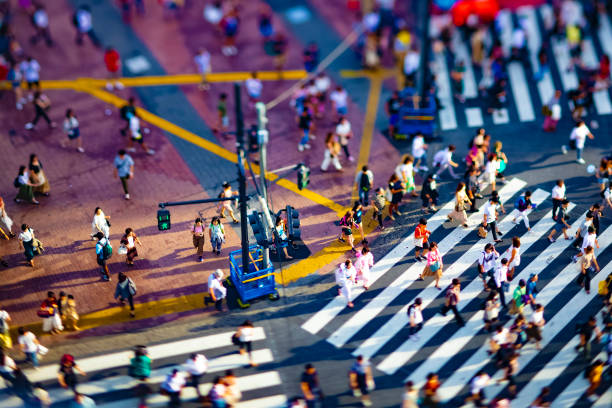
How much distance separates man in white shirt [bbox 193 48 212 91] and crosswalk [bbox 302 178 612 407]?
1200cm

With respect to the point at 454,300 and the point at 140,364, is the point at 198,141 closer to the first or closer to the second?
the point at 140,364

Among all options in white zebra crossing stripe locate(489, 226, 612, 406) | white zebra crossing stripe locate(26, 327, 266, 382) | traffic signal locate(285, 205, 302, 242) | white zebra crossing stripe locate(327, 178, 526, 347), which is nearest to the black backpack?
white zebra crossing stripe locate(327, 178, 526, 347)

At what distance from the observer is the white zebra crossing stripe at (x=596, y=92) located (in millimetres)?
35094

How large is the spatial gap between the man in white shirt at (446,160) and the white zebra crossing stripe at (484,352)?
14.4ft

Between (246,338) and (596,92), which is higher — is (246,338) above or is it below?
below

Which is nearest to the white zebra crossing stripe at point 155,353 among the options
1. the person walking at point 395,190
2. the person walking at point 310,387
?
the person walking at point 310,387

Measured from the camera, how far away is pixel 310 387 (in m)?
23.5

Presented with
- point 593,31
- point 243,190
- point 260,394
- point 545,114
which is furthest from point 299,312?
point 593,31

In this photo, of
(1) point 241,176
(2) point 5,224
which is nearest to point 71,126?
(2) point 5,224

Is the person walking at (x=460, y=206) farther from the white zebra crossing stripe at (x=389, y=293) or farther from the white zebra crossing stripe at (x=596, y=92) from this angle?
the white zebra crossing stripe at (x=596, y=92)

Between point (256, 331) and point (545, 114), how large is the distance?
14923 millimetres

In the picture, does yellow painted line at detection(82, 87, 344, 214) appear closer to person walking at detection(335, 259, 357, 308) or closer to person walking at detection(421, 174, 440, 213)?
person walking at detection(421, 174, 440, 213)

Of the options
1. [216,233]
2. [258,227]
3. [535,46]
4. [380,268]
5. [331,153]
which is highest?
[535,46]

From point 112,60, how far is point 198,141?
5428mm
